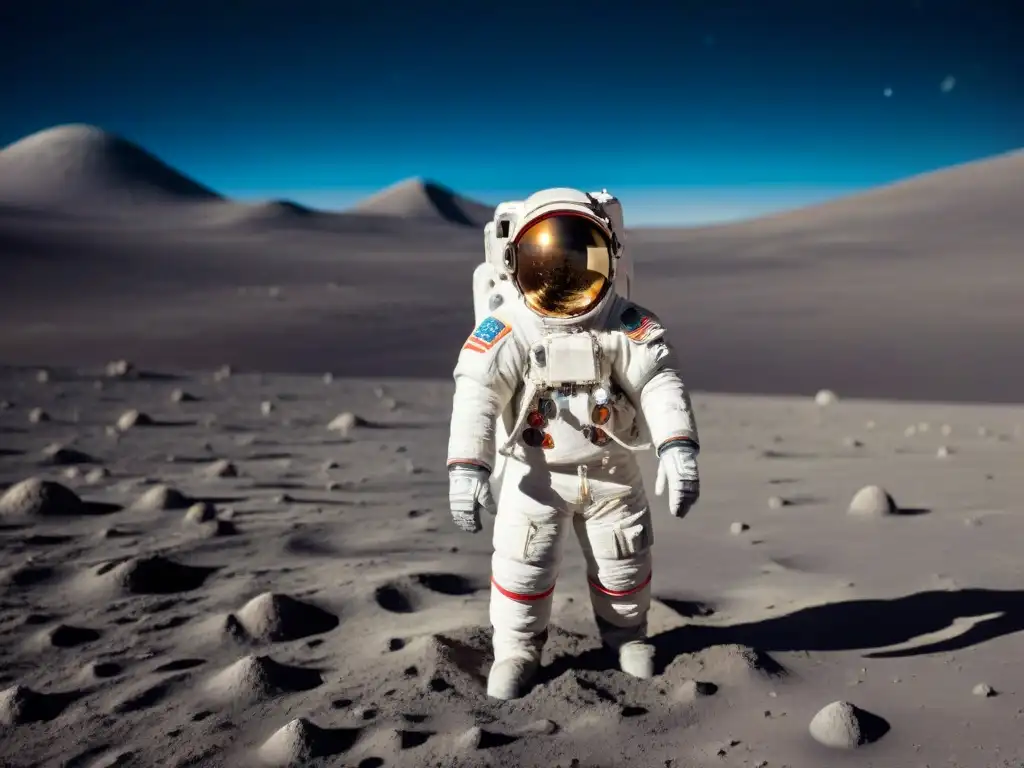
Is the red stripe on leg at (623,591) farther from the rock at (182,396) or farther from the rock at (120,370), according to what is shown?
the rock at (120,370)

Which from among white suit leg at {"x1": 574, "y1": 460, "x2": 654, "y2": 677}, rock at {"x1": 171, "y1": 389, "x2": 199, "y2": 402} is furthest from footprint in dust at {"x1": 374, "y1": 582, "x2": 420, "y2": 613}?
rock at {"x1": 171, "y1": 389, "x2": 199, "y2": 402}

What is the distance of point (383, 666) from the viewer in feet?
8.11

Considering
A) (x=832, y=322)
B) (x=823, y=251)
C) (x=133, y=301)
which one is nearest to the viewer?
(x=832, y=322)

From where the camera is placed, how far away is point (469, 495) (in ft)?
7.43

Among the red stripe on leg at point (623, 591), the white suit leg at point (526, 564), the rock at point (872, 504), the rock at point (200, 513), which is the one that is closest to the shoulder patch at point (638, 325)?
the white suit leg at point (526, 564)

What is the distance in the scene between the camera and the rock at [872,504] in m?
3.89

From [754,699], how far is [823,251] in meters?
25.6

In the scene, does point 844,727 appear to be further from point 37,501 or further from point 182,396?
point 182,396

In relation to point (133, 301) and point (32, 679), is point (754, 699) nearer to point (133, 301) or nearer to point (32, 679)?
point (32, 679)

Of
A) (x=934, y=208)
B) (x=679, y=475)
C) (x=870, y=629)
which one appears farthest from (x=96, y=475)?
(x=934, y=208)

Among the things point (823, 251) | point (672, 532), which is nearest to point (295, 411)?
point (672, 532)

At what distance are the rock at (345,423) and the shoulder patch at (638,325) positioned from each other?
378 centimetres

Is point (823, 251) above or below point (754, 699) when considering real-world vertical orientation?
above

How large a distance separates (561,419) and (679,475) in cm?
36
